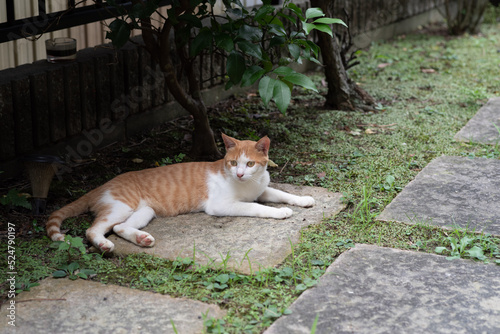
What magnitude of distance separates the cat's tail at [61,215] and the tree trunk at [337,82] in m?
3.00

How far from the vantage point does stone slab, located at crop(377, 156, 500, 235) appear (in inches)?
142

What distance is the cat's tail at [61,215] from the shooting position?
3.39 meters

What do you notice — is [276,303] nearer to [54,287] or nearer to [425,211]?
[54,287]

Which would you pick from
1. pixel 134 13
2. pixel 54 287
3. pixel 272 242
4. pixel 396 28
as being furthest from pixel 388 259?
pixel 396 28

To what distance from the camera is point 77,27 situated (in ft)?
16.9

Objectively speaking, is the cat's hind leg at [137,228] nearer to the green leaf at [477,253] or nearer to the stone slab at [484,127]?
the green leaf at [477,253]

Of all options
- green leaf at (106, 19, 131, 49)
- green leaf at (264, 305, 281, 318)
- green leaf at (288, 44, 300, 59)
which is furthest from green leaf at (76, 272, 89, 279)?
green leaf at (288, 44, 300, 59)

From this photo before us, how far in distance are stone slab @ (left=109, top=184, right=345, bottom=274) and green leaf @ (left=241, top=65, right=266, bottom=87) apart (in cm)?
84

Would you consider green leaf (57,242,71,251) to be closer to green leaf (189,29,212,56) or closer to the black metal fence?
green leaf (189,29,212,56)

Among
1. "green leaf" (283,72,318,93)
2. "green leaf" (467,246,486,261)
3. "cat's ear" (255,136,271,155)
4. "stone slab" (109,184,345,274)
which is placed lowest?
"stone slab" (109,184,345,274)

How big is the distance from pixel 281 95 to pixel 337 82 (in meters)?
2.72

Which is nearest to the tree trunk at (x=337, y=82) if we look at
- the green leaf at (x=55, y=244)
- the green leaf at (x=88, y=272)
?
the green leaf at (x=55, y=244)

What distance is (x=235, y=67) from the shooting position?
3.81 metres

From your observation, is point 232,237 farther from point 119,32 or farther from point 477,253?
point 119,32
